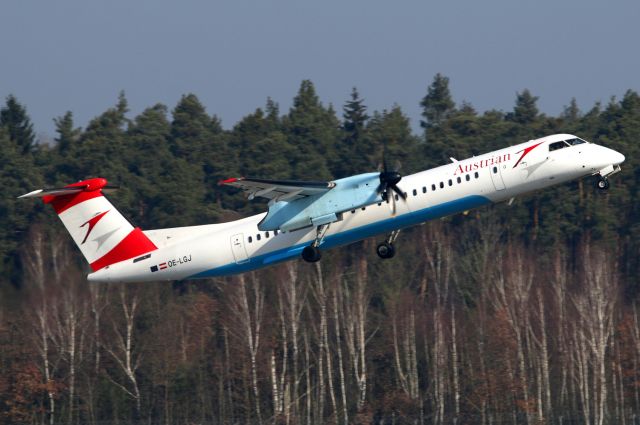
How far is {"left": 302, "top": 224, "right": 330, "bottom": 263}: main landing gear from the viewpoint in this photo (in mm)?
28609

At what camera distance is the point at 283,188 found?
27.8m

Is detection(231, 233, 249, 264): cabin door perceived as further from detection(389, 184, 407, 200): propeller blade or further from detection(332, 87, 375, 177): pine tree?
detection(332, 87, 375, 177): pine tree

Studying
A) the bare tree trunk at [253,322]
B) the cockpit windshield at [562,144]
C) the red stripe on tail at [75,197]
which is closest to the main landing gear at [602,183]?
the cockpit windshield at [562,144]

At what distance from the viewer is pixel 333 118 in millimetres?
78062

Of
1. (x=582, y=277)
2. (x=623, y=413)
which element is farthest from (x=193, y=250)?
(x=582, y=277)

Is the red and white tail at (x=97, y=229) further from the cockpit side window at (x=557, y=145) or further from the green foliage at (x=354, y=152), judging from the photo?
the green foliage at (x=354, y=152)

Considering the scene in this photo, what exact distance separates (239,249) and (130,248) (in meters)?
3.24

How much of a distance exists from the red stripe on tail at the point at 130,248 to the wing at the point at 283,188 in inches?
157

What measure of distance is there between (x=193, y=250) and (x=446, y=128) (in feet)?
132

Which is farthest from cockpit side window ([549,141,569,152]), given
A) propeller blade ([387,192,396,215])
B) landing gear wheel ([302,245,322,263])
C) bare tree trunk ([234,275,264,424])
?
bare tree trunk ([234,275,264,424])

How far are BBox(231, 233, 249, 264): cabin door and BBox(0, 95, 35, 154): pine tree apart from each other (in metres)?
46.2

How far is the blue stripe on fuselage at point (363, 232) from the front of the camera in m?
27.9

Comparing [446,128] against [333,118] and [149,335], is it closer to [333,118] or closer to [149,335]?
[333,118]

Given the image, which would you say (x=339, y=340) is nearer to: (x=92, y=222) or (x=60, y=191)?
(x=92, y=222)
